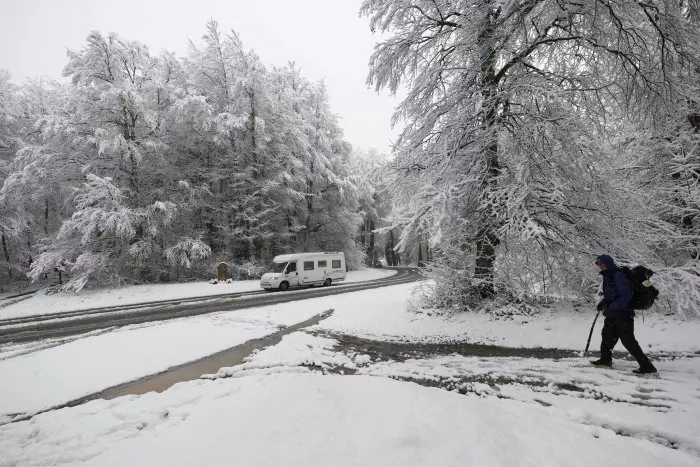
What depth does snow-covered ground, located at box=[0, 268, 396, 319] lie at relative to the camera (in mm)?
14852

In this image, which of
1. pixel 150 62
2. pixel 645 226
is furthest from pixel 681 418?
pixel 150 62

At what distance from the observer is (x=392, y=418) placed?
383cm

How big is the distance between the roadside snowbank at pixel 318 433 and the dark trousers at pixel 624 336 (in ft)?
7.78

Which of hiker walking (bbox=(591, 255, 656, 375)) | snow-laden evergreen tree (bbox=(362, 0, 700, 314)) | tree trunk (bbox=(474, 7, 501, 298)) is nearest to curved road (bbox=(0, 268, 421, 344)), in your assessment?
tree trunk (bbox=(474, 7, 501, 298))

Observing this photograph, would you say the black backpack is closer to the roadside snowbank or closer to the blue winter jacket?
the blue winter jacket

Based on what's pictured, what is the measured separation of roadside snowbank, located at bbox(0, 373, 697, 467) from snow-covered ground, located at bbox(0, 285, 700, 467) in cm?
2

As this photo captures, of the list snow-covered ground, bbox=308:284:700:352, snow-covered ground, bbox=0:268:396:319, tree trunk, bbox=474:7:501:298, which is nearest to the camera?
snow-covered ground, bbox=308:284:700:352

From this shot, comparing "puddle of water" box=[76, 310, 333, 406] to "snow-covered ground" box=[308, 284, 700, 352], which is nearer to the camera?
"puddle of water" box=[76, 310, 333, 406]

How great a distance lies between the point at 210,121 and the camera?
21.5 meters

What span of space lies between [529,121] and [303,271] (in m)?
16.2

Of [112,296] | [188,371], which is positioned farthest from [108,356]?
[112,296]

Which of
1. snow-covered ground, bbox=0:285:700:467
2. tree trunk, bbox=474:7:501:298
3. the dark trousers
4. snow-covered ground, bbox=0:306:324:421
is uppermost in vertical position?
tree trunk, bbox=474:7:501:298

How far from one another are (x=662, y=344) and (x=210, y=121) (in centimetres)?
2384

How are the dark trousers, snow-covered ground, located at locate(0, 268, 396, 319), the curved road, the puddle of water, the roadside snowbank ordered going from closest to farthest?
the roadside snowbank, the dark trousers, the puddle of water, the curved road, snow-covered ground, located at locate(0, 268, 396, 319)
